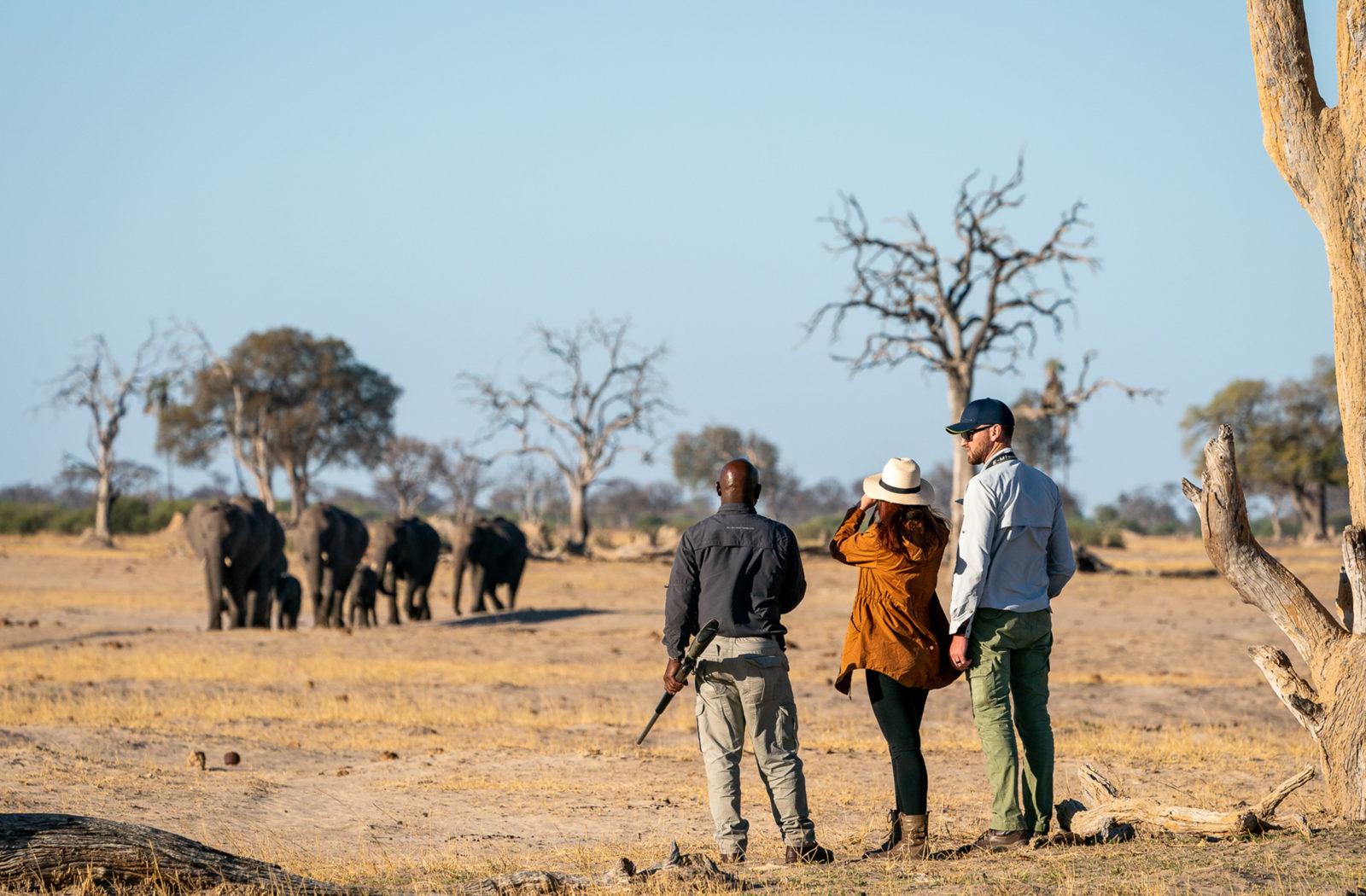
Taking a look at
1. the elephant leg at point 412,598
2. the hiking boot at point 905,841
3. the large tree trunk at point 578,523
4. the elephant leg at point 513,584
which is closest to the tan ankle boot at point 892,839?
the hiking boot at point 905,841

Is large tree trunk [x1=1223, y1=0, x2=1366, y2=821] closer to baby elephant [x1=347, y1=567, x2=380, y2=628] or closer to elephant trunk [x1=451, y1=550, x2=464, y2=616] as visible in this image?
baby elephant [x1=347, y1=567, x2=380, y2=628]

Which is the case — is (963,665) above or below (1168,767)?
above

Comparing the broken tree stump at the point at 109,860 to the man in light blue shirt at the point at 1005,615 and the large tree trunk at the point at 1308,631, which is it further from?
the large tree trunk at the point at 1308,631

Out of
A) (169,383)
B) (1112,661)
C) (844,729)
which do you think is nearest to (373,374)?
(169,383)

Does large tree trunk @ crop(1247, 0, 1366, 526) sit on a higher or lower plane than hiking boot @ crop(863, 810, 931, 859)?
higher

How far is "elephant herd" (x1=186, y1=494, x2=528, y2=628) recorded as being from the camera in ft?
75.9

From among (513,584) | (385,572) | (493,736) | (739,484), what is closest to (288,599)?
(385,572)

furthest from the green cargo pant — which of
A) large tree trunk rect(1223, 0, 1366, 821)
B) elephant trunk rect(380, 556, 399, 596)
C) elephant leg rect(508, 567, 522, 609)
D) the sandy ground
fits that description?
elephant leg rect(508, 567, 522, 609)

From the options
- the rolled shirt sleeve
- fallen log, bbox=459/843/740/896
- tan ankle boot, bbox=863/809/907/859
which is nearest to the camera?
fallen log, bbox=459/843/740/896

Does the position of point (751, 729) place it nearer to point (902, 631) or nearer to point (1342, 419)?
point (902, 631)

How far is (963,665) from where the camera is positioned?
636cm

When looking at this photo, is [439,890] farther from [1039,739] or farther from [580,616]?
[580,616]

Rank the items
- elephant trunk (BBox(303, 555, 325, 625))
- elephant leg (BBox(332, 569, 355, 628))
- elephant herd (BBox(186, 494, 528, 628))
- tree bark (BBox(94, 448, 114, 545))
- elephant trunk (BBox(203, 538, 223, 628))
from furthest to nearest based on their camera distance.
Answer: tree bark (BBox(94, 448, 114, 545)), elephant leg (BBox(332, 569, 355, 628)), elephant trunk (BBox(303, 555, 325, 625)), elephant herd (BBox(186, 494, 528, 628)), elephant trunk (BBox(203, 538, 223, 628))

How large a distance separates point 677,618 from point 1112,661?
46.4ft
